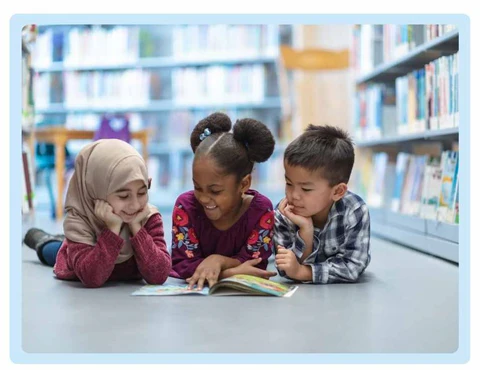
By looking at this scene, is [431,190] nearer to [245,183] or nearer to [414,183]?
→ [414,183]

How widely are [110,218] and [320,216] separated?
0.67 metres

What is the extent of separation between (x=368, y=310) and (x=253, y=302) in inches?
11.9

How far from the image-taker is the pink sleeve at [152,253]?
6.14ft

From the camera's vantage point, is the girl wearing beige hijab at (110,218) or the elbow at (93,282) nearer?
the girl wearing beige hijab at (110,218)

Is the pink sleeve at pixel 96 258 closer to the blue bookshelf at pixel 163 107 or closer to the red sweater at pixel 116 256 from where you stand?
the red sweater at pixel 116 256

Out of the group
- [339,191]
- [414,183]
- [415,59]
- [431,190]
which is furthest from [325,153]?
[415,59]

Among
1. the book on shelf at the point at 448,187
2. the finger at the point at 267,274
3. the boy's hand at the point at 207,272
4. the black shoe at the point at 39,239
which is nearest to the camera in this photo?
the boy's hand at the point at 207,272

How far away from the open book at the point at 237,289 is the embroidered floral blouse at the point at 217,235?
5.1 inches

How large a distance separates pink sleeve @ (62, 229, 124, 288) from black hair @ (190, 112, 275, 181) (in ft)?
1.17

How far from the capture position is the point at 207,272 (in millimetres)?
1939

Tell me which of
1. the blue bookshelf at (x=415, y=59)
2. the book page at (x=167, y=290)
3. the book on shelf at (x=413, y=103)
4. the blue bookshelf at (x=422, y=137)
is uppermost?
the blue bookshelf at (x=415, y=59)

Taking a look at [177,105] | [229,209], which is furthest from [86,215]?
[177,105]

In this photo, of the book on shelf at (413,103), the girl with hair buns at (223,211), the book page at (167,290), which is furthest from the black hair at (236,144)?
the book on shelf at (413,103)

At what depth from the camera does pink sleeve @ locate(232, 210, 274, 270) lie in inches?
80.1
